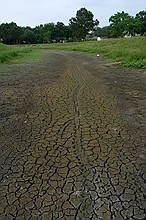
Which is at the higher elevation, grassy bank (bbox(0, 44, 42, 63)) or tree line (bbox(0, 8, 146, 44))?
tree line (bbox(0, 8, 146, 44))

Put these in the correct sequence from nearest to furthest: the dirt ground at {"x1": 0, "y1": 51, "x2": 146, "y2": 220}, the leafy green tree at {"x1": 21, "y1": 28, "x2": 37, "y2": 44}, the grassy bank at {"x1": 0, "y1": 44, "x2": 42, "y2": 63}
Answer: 1. the dirt ground at {"x1": 0, "y1": 51, "x2": 146, "y2": 220}
2. the grassy bank at {"x1": 0, "y1": 44, "x2": 42, "y2": 63}
3. the leafy green tree at {"x1": 21, "y1": 28, "x2": 37, "y2": 44}

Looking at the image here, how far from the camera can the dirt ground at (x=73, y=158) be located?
2.10 meters

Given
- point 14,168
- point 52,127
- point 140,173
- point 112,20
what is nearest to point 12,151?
point 14,168

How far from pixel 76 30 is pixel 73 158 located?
206 feet

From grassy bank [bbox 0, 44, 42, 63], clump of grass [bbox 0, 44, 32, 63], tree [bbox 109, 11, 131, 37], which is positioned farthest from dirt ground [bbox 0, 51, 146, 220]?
tree [bbox 109, 11, 131, 37]

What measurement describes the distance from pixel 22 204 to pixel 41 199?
0.18 meters

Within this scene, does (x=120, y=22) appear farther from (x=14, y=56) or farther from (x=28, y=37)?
(x=14, y=56)

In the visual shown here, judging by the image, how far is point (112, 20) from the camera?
44844mm

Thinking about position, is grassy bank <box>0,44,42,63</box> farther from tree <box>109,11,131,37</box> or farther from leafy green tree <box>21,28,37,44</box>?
leafy green tree <box>21,28,37,44</box>

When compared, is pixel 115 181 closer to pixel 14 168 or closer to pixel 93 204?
Result: pixel 93 204

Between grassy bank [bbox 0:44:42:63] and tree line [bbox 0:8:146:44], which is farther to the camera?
tree line [bbox 0:8:146:44]

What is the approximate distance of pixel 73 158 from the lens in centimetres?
288

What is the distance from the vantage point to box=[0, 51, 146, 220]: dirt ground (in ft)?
6.88

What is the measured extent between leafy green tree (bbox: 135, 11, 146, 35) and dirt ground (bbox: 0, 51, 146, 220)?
43.3m
